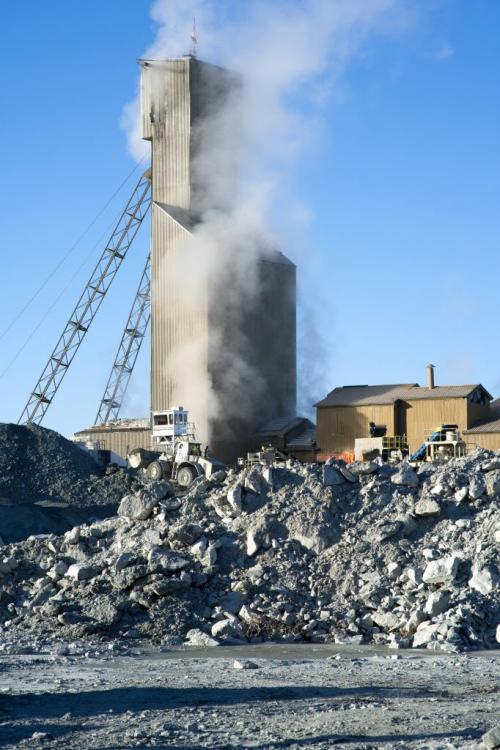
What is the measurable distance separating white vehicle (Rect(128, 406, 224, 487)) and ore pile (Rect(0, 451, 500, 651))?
12.5 meters

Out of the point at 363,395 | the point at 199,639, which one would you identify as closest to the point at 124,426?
the point at 363,395

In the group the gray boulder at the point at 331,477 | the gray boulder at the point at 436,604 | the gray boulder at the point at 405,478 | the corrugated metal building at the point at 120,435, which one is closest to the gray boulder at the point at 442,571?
the gray boulder at the point at 436,604

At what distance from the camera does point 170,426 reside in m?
48.0

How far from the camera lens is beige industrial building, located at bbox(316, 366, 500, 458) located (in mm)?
48688

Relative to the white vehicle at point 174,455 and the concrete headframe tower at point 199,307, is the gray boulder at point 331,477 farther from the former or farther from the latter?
the concrete headframe tower at point 199,307

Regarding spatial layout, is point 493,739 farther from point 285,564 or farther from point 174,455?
point 174,455

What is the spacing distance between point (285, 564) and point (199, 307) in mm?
30552

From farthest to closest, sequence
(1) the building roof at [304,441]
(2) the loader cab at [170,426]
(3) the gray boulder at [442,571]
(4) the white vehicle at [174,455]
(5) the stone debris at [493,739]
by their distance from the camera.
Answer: (1) the building roof at [304,441], (2) the loader cab at [170,426], (4) the white vehicle at [174,455], (3) the gray boulder at [442,571], (5) the stone debris at [493,739]

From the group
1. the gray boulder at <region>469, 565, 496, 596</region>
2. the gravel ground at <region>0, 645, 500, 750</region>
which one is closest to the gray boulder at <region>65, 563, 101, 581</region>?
the gravel ground at <region>0, 645, 500, 750</region>

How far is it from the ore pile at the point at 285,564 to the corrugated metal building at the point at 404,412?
1928 cm

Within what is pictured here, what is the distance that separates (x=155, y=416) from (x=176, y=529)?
68.7 ft

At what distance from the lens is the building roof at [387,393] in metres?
49.4

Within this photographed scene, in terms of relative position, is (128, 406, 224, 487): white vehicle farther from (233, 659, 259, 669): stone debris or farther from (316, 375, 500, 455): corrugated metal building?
(233, 659, 259, 669): stone debris

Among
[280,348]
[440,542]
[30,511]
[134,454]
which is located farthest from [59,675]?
[280,348]
